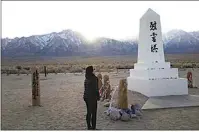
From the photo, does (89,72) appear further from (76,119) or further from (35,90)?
(35,90)

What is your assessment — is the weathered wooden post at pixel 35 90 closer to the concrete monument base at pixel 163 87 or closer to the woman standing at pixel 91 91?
the concrete monument base at pixel 163 87

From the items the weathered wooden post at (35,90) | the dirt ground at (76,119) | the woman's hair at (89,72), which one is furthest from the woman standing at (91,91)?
the weathered wooden post at (35,90)

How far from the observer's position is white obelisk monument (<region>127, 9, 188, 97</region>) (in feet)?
37.3

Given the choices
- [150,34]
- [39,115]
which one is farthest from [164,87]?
[39,115]

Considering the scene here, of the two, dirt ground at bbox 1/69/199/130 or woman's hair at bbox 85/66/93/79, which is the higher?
woman's hair at bbox 85/66/93/79

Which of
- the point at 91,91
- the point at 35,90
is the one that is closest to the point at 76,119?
the point at 91,91

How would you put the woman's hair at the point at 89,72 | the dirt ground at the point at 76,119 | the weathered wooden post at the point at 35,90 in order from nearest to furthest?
the woman's hair at the point at 89,72
the dirt ground at the point at 76,119
the weathered wooden post at the point at 35,90

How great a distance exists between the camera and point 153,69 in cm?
1174

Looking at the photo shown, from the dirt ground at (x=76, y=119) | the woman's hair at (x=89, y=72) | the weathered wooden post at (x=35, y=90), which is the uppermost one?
the woman's hair at (x=89, y=72)

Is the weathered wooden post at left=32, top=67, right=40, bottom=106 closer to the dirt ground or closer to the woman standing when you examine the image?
the dirt ground

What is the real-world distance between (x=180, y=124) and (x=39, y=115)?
13.4 feet

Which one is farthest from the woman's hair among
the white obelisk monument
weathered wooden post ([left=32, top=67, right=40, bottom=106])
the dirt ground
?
the white obelisk monument

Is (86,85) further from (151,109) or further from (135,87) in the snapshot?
(135,87)

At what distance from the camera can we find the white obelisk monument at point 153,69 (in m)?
11.4
